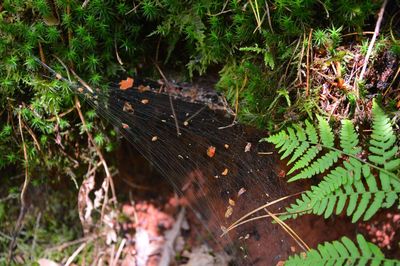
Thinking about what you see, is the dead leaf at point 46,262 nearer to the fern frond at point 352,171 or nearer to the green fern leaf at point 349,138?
the fern frond at point 352,171

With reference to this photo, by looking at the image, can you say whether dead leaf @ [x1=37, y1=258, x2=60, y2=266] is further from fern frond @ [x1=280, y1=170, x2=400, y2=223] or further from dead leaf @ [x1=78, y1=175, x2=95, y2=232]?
fern frond @ [x1=280, y1=170, x2=400, y2=223]

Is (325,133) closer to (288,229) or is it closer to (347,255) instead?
Answer: (347,255)

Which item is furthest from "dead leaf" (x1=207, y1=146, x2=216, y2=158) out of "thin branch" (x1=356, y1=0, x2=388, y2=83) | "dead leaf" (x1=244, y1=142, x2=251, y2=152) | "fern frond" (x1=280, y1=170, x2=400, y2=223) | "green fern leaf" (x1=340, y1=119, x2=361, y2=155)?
"thin branch" (x1=356, y1=0, x2=388, y2=83)

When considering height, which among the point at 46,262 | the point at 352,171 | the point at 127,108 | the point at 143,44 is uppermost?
the point at 143,44

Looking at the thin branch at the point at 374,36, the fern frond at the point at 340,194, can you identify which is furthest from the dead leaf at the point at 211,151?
the thin branch at the point at 374,36

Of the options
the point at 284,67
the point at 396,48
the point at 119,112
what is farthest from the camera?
the point at 119,112

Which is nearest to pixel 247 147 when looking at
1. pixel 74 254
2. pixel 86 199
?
pixel 86 199

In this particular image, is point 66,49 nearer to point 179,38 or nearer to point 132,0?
point 132,0

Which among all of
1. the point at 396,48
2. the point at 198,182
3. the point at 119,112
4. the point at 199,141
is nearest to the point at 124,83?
the point at 119,112
